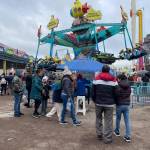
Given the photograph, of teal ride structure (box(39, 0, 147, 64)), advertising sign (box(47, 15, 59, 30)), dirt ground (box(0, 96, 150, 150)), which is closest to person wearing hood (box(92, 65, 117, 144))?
dirt ground (box(0, 96, 150, 150))

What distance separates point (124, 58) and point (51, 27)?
6360 mm

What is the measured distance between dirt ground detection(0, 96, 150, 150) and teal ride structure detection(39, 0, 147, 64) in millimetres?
8762

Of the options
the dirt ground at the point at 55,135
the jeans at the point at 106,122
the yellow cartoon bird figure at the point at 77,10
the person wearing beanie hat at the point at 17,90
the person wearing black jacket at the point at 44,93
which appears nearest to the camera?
the dirt ground at the point at 55,135

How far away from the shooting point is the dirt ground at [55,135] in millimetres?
8352

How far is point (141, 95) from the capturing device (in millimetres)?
16922

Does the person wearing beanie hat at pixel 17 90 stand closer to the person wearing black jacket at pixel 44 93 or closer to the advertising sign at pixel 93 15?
the person wearing black jacket at pixel 44 93

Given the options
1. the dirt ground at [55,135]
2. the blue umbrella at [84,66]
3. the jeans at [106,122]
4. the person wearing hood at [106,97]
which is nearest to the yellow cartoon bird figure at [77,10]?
the blue umbrella at [84,66]

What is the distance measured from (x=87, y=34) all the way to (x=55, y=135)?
1453cm

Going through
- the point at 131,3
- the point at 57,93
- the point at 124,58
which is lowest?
the point at 57,93

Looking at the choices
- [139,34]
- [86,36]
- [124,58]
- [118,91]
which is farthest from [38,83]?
[139,34]

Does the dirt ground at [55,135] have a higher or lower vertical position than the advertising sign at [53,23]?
lower

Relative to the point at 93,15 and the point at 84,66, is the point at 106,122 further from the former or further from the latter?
the point at 93,15

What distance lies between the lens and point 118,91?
893 cm

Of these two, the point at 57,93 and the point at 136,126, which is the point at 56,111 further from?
the point at 136,126
